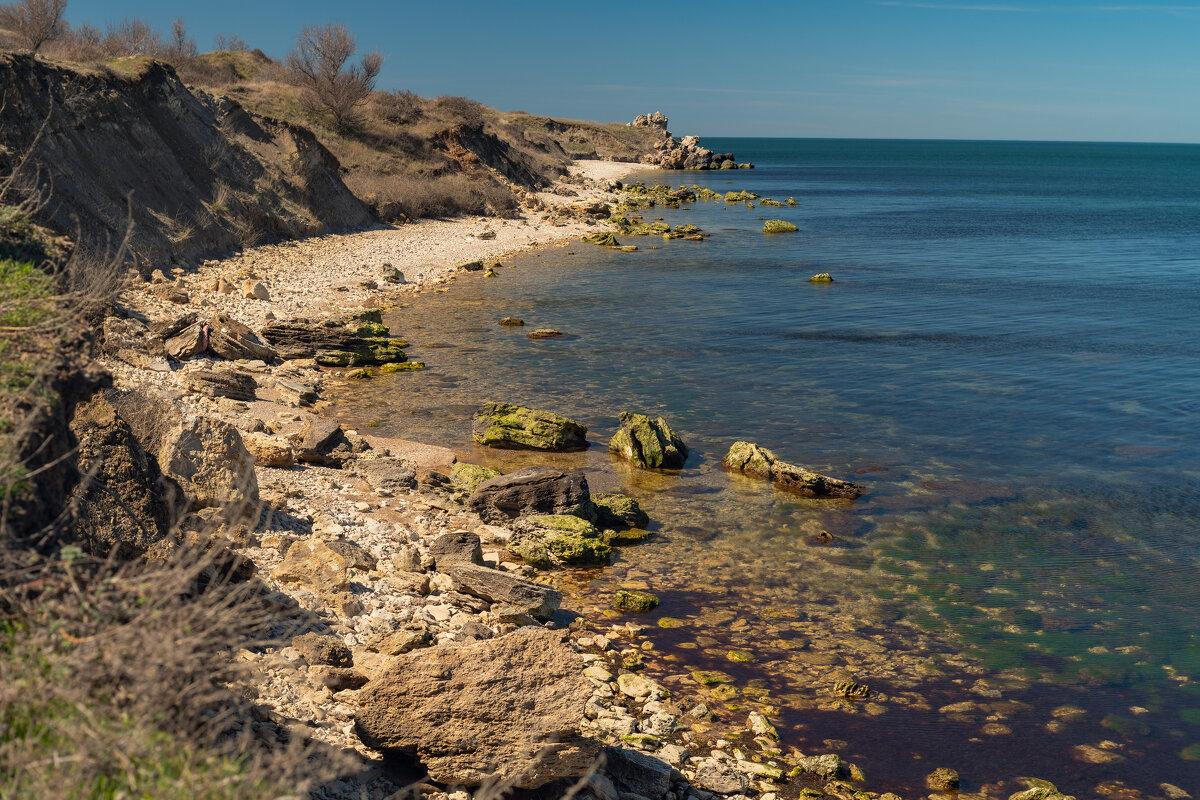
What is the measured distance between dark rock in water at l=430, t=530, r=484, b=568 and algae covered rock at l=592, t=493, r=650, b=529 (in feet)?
7.78

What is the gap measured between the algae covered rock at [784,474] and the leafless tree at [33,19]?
112 feet

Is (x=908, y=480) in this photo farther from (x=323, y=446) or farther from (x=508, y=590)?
(x=323, y=446)

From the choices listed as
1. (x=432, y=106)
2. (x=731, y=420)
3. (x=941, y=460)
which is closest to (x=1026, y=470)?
(x=941, y=460)

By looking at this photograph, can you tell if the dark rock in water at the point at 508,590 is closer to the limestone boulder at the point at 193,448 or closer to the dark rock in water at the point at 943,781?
the limestone boulder at the point at 193,448

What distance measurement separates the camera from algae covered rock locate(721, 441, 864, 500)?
13719 mm

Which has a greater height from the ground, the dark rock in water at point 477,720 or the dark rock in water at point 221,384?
the dark rock in water at point 221,384

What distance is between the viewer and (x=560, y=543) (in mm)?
11430

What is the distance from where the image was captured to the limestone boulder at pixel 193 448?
9039 mm

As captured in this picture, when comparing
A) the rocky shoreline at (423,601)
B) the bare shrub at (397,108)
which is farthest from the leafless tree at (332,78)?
the rocky shoreline at (423,601)

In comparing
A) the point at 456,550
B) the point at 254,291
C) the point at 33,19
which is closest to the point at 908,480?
the point at 456,550

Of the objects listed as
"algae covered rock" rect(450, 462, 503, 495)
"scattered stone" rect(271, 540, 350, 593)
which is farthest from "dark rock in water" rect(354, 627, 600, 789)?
"algae covered rock" rect(450, 462, 503, 495)

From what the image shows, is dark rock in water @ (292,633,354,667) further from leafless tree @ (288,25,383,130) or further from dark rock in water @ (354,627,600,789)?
leafless tree @ (288,25,383,130)

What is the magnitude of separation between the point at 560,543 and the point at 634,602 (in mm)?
1637

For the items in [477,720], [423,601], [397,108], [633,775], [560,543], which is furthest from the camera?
[397,108]
